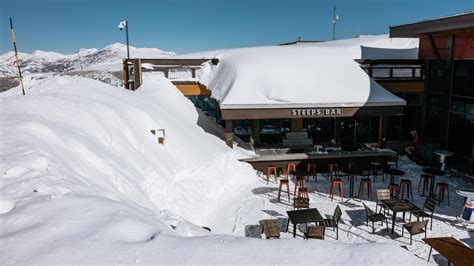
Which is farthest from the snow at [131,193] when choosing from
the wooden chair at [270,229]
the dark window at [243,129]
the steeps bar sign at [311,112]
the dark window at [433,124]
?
the dark window at [433,124]

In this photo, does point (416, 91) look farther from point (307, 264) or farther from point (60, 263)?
point (60, 263)

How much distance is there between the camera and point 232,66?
18.6m

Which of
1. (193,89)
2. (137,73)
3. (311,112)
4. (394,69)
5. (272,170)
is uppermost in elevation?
(394,69)

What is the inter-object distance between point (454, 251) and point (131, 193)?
7310 mm

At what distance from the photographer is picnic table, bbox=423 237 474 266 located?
6.95 metres

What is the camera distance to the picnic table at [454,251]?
6.95 meters

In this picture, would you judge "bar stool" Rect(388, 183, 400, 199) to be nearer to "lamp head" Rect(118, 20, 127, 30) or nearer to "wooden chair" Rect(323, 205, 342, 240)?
"wooden chair" Rect(323, 205, 342, 240)

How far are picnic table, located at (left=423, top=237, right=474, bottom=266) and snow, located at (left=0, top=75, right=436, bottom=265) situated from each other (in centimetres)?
111

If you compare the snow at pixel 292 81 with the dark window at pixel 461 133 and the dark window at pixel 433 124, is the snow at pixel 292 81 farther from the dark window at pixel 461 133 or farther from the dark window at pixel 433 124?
the dark window at pixel 433 124

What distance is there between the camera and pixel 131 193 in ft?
26.5

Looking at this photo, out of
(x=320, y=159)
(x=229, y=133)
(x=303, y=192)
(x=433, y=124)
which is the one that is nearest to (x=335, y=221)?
(x=303, y=192)

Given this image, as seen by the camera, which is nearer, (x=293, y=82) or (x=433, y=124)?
(x=293, y=82)

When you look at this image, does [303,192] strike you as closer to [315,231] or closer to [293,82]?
[315,231]

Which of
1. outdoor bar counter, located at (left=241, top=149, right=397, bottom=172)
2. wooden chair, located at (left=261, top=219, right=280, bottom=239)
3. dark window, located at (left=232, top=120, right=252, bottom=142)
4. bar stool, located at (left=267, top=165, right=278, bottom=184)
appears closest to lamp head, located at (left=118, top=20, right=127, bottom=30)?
dark window, located at (left=232, top=120, right=252, bottom=142)
